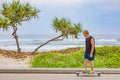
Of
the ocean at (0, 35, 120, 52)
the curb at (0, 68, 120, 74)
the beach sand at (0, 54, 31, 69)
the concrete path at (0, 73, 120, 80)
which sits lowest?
the concrete path at (0, 73, 120, 80)

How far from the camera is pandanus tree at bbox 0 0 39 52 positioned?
14.1 metres

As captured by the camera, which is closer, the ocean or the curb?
the curb

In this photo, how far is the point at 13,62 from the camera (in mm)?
12422

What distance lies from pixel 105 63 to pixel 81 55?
1377mm

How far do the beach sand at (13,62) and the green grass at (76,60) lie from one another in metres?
0.26

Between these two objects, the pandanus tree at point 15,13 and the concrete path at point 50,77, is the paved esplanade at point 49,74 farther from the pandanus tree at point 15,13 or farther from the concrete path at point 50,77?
the pandanus tree at point 15,13

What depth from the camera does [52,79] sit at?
7.60m

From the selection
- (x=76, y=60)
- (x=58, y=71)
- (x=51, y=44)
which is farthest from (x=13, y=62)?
(x=51, y=44)

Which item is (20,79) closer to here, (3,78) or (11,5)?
(3,78)

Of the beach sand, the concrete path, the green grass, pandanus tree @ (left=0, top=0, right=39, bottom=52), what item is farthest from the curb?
pandanus tree @ (left=0, top=0, right=39, bottom=52)

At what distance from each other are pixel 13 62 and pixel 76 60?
207cm

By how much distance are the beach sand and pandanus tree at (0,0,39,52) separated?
172cm

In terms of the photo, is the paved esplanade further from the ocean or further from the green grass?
the ocean

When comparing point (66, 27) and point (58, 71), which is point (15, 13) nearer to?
point (66, 27)
